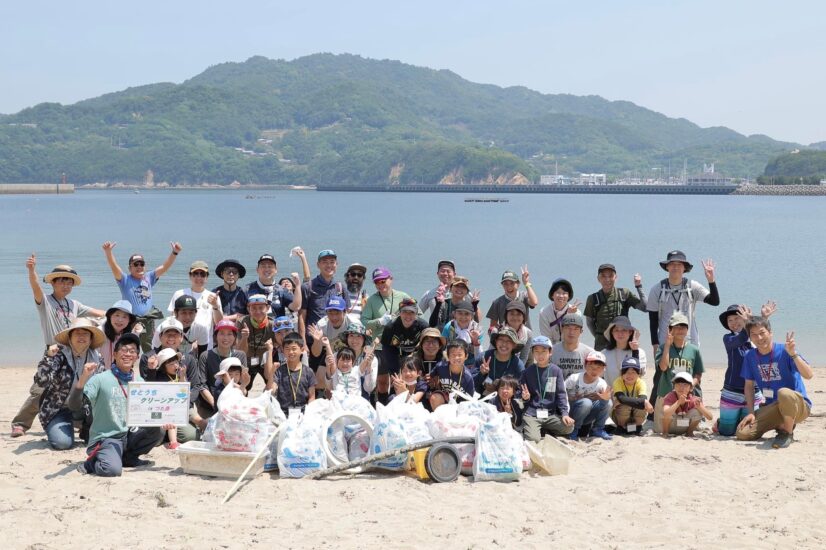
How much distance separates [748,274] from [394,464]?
90.1 ft

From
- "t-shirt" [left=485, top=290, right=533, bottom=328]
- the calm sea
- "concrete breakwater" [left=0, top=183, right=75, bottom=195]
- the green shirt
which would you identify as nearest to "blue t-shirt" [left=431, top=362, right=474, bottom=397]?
"t-shirt" [left=485, top=290, right=533, bottom=328]

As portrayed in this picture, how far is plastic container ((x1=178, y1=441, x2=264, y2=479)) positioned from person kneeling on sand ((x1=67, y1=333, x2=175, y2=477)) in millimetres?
397

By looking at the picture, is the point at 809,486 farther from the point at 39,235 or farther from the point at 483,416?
the point at 39,235

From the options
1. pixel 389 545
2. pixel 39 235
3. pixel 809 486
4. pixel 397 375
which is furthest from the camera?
pixel 39 235

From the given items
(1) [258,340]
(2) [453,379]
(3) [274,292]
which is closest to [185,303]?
(1) [258,340]

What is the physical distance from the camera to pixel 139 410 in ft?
22.8

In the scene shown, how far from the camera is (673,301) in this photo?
29.6 ft

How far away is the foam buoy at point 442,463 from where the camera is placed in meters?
6.66

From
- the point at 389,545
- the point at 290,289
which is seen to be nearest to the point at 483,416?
the point at 389,545

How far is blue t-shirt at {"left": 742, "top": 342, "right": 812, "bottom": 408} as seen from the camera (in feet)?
25.6

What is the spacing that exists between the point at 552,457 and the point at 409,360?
1.50m

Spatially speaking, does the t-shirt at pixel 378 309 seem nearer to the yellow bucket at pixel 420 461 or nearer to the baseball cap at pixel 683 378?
the yellow bucket at pixel 420 461

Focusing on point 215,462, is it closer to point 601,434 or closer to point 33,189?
point 601,434

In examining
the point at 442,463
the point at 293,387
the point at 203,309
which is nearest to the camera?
the point at 442,463
